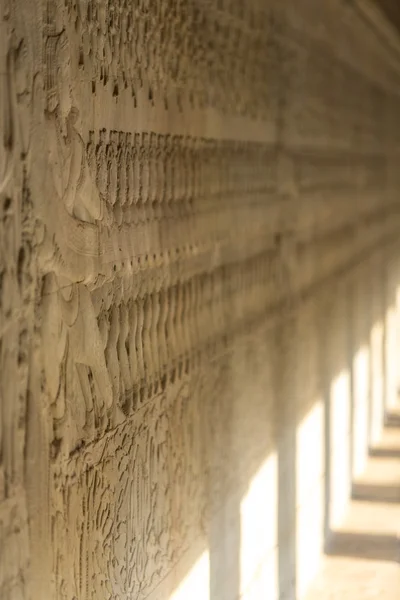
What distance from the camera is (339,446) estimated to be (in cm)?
723

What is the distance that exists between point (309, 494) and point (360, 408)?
2.40 m

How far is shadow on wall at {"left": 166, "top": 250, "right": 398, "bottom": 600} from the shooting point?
14.6 feet

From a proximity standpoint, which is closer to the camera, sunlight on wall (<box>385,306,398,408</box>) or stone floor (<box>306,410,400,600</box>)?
stone floor (<box>306,410,400,600</box>)

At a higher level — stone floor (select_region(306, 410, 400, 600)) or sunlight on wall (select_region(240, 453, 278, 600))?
sunlight on wall (select_region(240, 453, 278, 600))

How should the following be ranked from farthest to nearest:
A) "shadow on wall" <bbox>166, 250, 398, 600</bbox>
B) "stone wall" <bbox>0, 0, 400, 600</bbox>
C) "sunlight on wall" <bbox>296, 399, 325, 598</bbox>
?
"sunlight on wall" <bbox>296, 399, 325, 598</bbox> < "shadow on wall" <bbox>166, 250, 398, 600</bbox> < "stone wall" <bbox>0, 0, 400, 600</bbox>

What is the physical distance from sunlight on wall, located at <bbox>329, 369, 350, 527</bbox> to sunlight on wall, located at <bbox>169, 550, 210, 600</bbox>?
2849 mm

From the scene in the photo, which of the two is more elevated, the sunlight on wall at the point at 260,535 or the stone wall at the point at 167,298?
the stone wall at the point at 167,298

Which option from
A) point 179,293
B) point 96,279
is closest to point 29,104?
point 96,279

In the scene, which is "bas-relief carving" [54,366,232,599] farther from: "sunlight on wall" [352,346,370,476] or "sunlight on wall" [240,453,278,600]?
"sunlight on wall" [352,346,370,476]

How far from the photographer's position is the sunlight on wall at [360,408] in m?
8.04

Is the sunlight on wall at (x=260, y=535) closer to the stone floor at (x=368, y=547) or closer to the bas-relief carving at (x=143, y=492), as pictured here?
the bas-relief carving at (x=143, y=492)

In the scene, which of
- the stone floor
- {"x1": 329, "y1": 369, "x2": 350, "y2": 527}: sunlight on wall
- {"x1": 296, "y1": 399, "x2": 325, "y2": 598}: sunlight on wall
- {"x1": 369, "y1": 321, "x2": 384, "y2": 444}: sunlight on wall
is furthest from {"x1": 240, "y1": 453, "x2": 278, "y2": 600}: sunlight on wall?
{"x1": 369, "y1": 321, "x2": 384, "y2": 444}: sunlight on wall

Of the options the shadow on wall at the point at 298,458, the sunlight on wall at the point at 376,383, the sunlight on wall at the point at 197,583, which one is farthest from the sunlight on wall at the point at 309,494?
the sunlight on wall at the point at 376,383

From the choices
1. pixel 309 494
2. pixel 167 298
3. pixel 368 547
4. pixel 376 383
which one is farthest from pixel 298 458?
pixel 376 383
